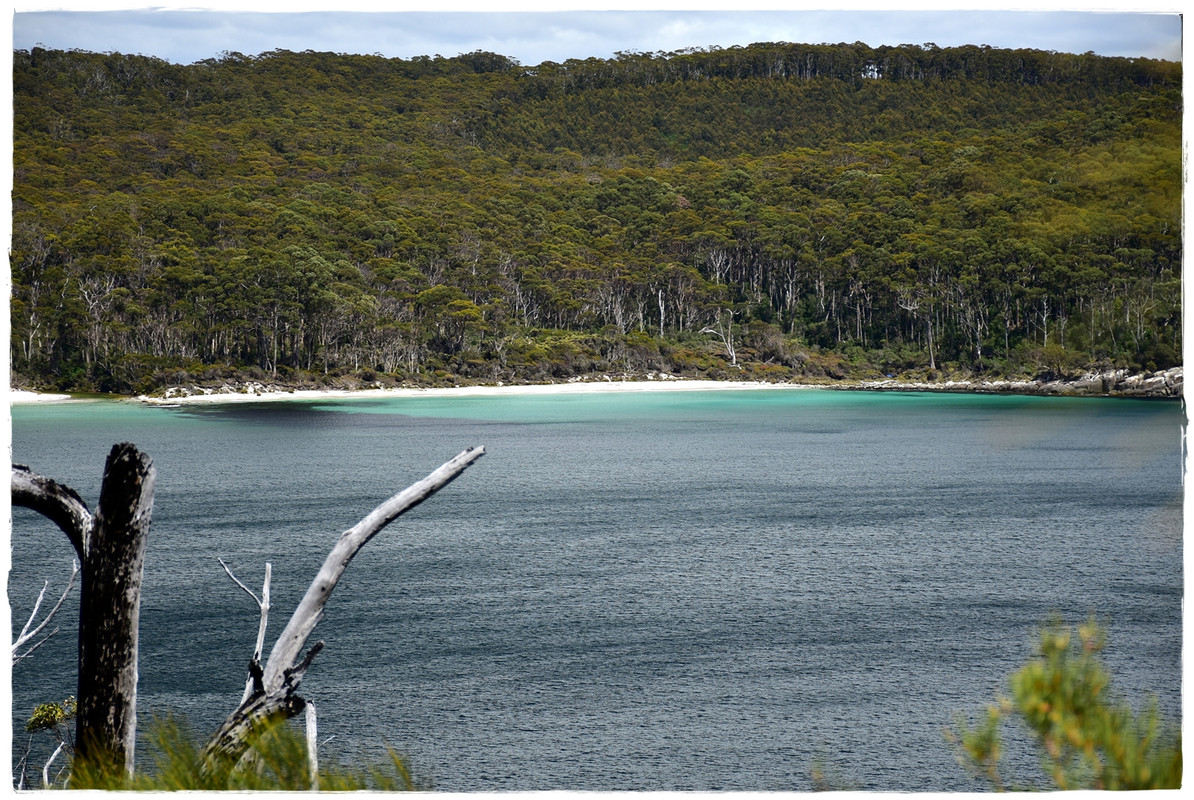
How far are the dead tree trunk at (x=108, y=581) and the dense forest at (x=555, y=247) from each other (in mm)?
27507

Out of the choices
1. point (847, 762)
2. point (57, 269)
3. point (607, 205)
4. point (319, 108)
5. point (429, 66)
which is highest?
point (429, 66)

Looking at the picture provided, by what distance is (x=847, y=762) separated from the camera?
553 cm

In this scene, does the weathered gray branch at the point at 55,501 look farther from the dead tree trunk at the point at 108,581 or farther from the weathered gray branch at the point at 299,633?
the weathered gray branch at the point at 299,633

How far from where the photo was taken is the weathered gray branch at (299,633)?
1.95 metres

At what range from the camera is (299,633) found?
2.05 metres

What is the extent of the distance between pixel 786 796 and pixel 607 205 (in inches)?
2276

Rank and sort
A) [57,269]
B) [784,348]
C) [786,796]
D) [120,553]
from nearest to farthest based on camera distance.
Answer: [786,796] → [120,553] → [57,269] → [784,348]

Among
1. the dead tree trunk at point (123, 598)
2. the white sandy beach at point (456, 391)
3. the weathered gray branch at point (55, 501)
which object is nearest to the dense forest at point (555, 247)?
the white sandy beach at point (456, 391)

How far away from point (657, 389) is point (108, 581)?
42128mm

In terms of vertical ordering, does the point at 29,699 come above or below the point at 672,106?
below

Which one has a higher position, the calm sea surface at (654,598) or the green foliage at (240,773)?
the green foliage at (240,773)

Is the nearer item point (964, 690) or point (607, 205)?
point (964, 690)

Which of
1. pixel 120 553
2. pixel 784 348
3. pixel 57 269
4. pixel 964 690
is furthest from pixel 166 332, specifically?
pixel 120 553

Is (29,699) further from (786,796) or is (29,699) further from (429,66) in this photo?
(429,66)
